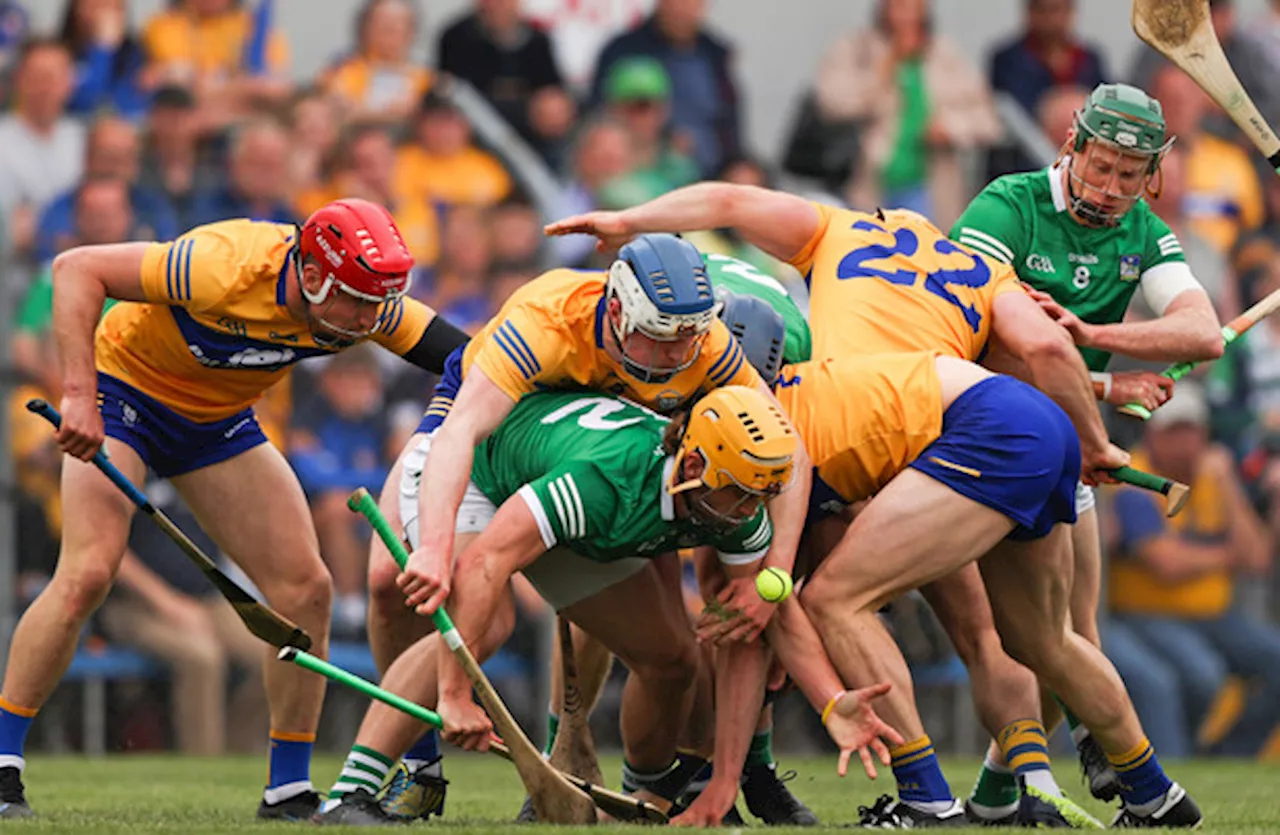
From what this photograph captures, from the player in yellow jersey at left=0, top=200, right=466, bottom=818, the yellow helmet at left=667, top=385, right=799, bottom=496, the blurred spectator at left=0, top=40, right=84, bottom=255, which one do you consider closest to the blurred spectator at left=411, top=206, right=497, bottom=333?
the blurred spectator at left=0, top=40, right=84, bottom=255

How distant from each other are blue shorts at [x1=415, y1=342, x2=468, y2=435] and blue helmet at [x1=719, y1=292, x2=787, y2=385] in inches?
34.3

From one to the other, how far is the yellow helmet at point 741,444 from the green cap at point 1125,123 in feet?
6.48

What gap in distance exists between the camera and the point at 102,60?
12.1 m

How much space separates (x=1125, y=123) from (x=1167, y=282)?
648mm

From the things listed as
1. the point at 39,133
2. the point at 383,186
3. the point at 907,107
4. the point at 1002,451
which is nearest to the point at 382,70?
the point at 383,186

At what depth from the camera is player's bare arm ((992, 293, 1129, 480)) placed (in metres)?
7.37

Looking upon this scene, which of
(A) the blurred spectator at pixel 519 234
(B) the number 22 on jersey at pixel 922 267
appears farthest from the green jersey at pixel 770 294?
(A) the blurred spectator at pixel 519 234

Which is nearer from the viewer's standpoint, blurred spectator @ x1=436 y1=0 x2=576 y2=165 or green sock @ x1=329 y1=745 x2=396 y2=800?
green sock @ x1=329 y1=745 x2=396 y2=800

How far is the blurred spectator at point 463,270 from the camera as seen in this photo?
12.1 meters

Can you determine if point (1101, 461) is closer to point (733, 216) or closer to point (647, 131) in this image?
point (733, 216)

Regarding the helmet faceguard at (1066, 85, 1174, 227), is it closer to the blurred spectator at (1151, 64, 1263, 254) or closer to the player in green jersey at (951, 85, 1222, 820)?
the player in green jersey at (951, 85, 1222, 820)

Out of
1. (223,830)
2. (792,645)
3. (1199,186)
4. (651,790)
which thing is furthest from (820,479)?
(1199,186)

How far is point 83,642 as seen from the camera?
1084cm

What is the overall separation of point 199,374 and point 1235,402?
7000 millimetres
